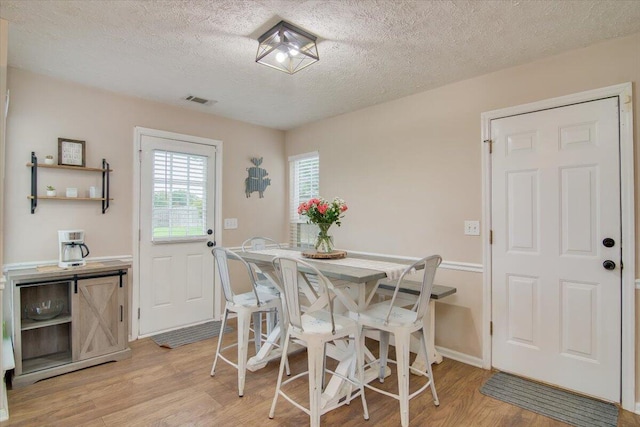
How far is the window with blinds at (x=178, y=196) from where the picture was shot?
12.1 ft

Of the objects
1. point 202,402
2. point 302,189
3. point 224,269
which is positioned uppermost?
point 302,189

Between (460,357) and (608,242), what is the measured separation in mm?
1499

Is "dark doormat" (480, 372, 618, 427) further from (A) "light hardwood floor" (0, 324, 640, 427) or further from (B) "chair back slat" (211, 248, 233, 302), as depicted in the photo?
(B) "chair back slat" (211, 248, 233, 302)

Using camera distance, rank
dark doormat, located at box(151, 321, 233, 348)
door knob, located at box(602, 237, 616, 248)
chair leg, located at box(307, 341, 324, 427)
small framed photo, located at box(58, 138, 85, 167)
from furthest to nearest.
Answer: dark doormat, located at box(151, 321, 233, 348), small framed photo, located at box(58, 138, 85, 167), door knob, located at box(602, 237, 616, 248), chair leg, located at box(307, 341, 324, 427)

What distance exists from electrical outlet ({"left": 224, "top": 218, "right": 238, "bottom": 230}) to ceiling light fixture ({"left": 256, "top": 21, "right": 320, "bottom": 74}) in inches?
85.1

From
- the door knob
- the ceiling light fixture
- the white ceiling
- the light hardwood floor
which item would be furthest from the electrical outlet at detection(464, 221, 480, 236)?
the ceiling light fixture

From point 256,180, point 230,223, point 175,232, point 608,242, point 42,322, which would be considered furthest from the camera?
point 256,180

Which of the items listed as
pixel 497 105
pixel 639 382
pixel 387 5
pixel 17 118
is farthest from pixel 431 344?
pixel 17 118

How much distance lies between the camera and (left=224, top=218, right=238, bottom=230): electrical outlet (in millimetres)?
4246

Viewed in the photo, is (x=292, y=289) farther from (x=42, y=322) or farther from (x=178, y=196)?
(x=178, y=196)

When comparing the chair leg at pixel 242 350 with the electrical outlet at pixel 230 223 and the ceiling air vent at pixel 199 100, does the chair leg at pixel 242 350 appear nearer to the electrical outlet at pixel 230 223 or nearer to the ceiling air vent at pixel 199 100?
the electrical outlet at pixel 230 223

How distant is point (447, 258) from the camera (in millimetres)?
3119

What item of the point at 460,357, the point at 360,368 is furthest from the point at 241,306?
the point at 460,357

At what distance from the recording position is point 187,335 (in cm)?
363
